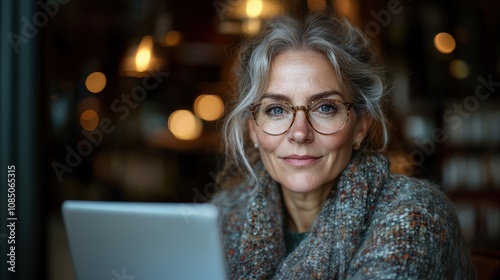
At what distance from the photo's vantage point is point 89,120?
494cm

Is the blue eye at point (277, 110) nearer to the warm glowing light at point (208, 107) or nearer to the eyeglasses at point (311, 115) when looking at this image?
the eyeglasses at point (311, 115)

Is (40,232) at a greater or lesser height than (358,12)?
lesser

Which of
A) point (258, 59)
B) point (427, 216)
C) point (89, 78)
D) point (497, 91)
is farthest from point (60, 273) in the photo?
point (497, 91)

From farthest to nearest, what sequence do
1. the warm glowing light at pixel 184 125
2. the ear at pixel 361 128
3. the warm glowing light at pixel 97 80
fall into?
the warm glowing light at pixel 184 125 → the warm glowing light at pixel 97 80 → the ear at pixel 361 128

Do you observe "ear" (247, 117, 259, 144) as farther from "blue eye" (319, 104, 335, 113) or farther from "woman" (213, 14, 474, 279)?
"blue eye" (319, 104, 335, 113)

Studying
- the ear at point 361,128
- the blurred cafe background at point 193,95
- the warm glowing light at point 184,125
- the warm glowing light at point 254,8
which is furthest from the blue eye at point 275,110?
the warm glowing light at point 184,125

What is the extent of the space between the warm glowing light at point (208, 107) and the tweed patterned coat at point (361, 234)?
2.99 m

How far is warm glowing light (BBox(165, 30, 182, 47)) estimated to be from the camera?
16.7ft

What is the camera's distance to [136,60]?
12.8 ft

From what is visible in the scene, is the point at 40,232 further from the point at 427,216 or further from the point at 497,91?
the point at 497,91

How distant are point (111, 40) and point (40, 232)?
338cm

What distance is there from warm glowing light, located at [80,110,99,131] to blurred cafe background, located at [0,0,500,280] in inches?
0.4

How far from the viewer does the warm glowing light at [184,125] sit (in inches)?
202

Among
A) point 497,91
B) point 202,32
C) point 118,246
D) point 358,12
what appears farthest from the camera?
point 202,32
